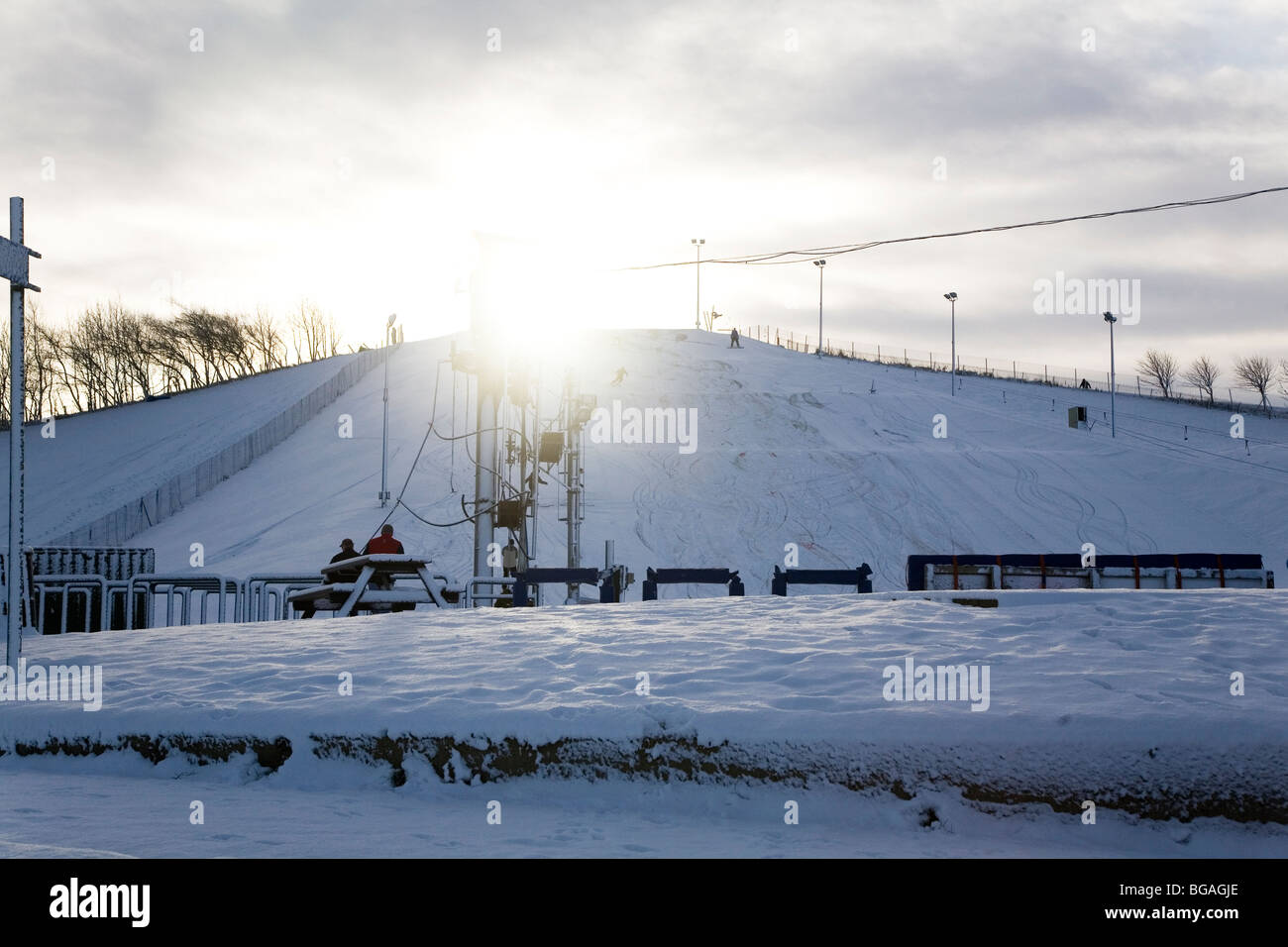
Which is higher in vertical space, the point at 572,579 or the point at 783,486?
the point at 783,486

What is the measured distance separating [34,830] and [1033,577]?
1539 cm

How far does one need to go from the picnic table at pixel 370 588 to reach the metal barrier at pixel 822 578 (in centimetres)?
494

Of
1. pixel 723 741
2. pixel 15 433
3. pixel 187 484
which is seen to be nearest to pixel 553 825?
pixel 723 741

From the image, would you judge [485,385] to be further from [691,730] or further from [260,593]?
[691,730]

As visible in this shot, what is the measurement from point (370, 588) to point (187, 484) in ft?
90.1

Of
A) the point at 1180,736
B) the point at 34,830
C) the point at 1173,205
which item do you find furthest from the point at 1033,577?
the point at 34,830

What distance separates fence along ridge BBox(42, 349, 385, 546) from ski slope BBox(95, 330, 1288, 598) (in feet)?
2.30

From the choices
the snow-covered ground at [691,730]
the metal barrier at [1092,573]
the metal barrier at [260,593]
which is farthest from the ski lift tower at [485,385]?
the metal barrier at [1092,573]

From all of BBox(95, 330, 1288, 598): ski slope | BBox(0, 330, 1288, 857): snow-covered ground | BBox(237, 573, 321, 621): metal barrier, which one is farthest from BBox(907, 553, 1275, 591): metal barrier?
BBox(95, 330, 1288, 598): ski slope

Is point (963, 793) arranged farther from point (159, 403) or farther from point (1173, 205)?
point (159, 403)

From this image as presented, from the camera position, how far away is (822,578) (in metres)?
15.5

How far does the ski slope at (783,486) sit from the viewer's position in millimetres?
30984

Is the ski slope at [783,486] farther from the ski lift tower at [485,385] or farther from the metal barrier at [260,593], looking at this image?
the metal barrier at [260,593]

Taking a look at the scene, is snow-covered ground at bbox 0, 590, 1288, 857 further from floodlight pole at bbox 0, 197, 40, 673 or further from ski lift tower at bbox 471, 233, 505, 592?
ski lift tower at bbox 471, 233, 505, 592
